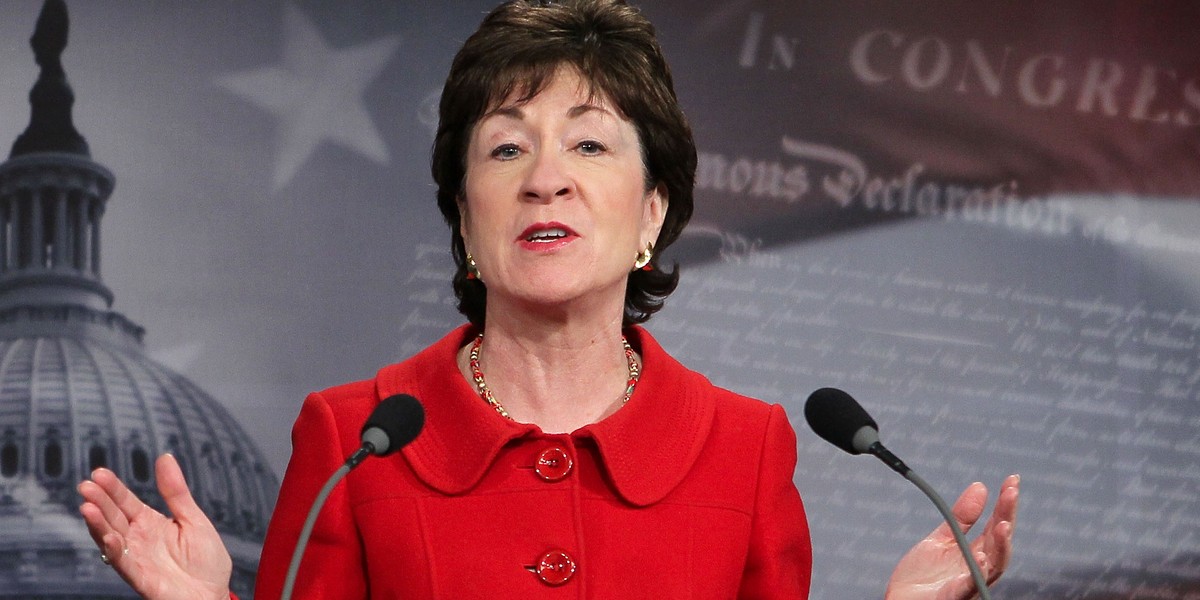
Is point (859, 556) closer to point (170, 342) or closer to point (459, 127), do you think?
point (170, 342)

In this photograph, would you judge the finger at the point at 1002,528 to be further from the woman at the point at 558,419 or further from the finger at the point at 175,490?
the finger at the point at 175,490

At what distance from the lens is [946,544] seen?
184 cm

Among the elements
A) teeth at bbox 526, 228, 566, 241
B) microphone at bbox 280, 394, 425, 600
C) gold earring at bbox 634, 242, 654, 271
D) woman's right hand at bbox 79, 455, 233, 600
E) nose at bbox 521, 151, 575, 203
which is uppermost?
nose at bbox 521, 151, 575, 203

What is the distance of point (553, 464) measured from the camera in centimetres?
195

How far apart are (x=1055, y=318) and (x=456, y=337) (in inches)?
82.5

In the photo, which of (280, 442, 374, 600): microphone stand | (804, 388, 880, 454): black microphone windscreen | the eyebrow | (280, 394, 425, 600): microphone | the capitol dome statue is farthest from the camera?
the capitol dome statue

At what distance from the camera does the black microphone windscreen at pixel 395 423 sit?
1.61 metres

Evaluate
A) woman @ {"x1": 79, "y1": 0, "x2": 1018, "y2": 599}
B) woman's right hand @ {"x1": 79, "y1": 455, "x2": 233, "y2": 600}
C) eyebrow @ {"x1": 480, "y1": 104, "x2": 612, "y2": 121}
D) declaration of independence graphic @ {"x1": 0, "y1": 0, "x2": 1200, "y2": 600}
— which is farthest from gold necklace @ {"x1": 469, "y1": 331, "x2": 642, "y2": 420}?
declaration of independence graphic @ {"x1": 0, "y1": 0, "x2": 1200, "y2": 600}

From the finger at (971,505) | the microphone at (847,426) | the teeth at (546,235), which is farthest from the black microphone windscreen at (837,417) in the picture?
the teeth at (546,235)

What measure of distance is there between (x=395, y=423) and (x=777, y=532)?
62 centimetres

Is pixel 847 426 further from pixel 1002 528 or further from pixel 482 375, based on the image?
pixel 482 375

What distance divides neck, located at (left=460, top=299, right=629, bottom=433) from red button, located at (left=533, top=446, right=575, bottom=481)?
2.5 inches

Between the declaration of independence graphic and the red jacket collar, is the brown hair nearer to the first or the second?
the red jacket collar

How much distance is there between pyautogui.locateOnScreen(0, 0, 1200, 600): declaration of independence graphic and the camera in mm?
3430
